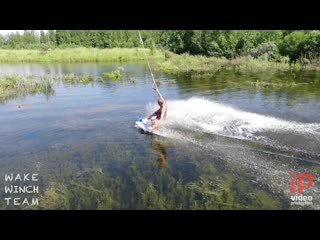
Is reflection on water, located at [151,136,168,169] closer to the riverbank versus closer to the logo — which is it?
the logo

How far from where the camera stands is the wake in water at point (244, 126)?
13180 mm

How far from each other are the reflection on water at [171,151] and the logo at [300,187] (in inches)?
7.0

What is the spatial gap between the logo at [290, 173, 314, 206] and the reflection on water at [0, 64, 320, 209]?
0.18 meters

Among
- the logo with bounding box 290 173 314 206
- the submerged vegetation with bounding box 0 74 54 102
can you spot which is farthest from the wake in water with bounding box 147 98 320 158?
the submerged vegetation with bounding box 0 74 54 102

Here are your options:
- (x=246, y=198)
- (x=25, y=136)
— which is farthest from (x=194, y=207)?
(x=25, y=136)

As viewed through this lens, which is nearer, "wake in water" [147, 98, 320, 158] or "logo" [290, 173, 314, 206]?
"logo" [290, 173, 314, 206]

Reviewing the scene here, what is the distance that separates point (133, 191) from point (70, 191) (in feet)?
6.83

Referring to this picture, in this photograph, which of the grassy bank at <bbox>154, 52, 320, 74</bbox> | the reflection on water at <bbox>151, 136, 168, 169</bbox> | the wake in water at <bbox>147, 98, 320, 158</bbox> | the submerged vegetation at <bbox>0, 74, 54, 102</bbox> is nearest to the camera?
the reflection on water at <bbox>151, 136, 168, 169</bbox>

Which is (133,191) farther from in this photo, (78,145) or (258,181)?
(78,145)

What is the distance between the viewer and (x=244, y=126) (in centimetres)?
1542

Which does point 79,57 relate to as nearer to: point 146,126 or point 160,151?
point 146,126

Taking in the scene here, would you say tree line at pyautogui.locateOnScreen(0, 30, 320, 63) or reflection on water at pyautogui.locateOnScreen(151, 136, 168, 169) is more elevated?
tree line at pyautogui.locateOnScreen(0, 30, 320, 63)

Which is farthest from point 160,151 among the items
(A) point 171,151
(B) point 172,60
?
(B) point 172,60

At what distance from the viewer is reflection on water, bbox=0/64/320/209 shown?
1001 cm
